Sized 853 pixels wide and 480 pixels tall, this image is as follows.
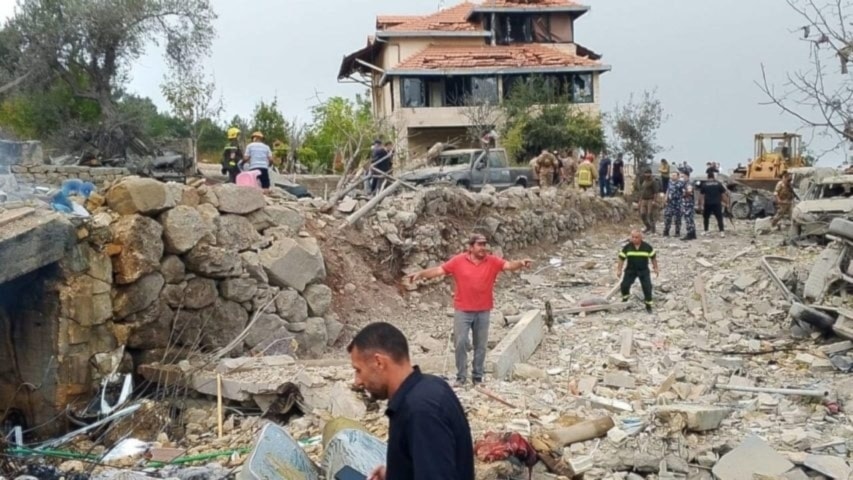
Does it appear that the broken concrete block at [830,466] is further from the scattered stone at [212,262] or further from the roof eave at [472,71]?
the roof eave at [472,71]

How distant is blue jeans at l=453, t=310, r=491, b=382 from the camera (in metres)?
7.94

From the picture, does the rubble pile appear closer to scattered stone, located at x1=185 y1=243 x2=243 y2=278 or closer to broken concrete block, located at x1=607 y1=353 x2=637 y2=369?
scattered stone, located at x1=185 y1=243 x2=243 y2=278

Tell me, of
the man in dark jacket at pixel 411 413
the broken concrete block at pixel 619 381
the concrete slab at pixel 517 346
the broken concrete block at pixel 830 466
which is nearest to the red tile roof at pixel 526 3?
the concrete slab at pixel 517 346

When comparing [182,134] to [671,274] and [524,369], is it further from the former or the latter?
[524,369]

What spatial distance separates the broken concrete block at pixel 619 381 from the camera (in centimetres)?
850

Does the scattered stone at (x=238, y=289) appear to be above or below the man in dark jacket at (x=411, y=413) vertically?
below

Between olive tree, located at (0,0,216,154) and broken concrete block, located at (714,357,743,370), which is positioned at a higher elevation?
olive tree, located at (0,0,216,154)

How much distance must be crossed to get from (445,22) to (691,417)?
30.2m

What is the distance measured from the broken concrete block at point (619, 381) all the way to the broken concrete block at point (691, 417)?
1557 millimetres

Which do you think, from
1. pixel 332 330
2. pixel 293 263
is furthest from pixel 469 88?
pixel 293 263

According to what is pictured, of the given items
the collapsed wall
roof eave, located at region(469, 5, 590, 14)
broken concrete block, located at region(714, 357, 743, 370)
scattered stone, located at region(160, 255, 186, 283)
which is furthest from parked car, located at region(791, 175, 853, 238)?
roof eave, located at region(469, 5, 590, 14)

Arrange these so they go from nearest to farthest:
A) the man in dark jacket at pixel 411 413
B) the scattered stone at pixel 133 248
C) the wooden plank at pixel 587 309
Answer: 1. the man in dark jacket at pixel 411 413
2. the scattered stone at pixel 133 248
3. the wooden plank at pixel 587 309

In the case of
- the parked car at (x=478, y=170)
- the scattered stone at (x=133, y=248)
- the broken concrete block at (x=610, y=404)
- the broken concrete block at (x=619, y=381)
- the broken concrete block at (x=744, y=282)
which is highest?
the parked car at (x=478, y=170)

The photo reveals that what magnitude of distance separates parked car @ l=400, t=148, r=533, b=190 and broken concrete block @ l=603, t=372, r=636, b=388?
10206 millimetres
